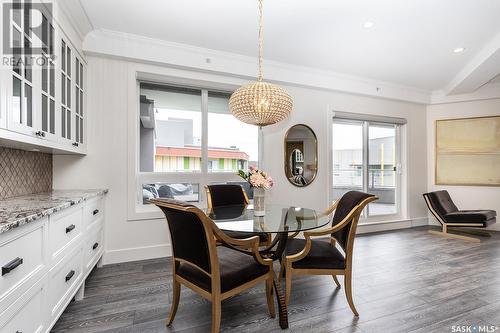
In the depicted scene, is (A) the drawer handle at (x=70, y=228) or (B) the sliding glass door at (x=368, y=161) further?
(B) the sliding glass door at (x=368, y=161)

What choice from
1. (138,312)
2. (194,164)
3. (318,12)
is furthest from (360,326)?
(318,12)

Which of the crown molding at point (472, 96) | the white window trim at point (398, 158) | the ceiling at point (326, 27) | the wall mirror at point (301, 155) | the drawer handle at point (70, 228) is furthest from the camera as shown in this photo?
the crown molding at point (472, 96)

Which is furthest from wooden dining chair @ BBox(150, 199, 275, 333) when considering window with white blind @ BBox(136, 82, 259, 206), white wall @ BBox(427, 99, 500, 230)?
white wall @ BBox(427, 99, 500, 230)

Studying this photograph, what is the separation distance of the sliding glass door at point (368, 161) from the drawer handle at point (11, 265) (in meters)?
4.28

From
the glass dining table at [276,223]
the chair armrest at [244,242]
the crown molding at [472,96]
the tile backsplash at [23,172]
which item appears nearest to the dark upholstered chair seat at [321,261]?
the glass dining table at [276,223]

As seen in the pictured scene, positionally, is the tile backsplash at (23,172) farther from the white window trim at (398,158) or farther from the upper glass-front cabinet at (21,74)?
the white window trim at (398,158)

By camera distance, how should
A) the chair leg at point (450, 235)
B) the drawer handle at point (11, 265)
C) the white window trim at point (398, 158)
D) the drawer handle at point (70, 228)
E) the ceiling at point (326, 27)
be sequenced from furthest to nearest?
the white window trim at point (398, 158)
the chair leg at point (450, 235)
the ceiling at point (326, 27)
the drawer handle at point (70, 228)
the drawer handle at point (11, 265)

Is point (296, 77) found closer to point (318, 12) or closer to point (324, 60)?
point (324, 60)

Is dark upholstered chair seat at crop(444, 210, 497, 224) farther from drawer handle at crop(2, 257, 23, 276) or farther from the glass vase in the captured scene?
drawer handle at crop(2, 257, 23, 276)

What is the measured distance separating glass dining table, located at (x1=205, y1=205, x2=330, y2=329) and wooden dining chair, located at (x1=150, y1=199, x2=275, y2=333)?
0.43 ft

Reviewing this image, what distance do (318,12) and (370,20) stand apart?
0.66 m

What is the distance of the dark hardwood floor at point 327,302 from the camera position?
1.84 metres

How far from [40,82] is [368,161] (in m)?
4.96

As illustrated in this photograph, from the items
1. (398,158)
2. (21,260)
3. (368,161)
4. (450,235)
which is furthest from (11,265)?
(398,158)
